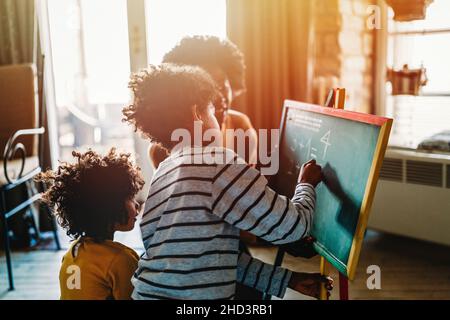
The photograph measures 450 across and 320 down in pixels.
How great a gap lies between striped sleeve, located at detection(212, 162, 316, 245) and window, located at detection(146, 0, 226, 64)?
212 centimetres

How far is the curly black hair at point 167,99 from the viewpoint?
1.14 meters

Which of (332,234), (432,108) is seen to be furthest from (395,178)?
(332,234)

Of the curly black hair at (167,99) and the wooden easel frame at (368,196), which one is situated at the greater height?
the curly black hair at (167,99)

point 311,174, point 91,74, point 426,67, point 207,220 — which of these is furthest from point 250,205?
point 91,74

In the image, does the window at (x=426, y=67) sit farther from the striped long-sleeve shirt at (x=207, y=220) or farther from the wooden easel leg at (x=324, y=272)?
the striped long-sleeve shirt at (x=207, y=220)

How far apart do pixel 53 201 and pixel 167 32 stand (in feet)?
6.58

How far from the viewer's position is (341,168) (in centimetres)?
117

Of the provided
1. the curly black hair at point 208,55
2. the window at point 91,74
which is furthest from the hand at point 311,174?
the window at point 91,74

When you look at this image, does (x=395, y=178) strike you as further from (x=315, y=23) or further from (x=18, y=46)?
(x=18, y=46)

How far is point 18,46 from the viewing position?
294 cm

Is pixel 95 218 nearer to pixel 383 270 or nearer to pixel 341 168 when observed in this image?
pixel 341 168

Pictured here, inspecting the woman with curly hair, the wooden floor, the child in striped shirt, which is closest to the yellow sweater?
the woman with curly hair

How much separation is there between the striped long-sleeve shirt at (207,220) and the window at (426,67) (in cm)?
197

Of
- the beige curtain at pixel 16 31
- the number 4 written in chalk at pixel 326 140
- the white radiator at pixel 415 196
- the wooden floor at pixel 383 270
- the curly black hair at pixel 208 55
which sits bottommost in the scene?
the wooden floor at pixel 383 270
